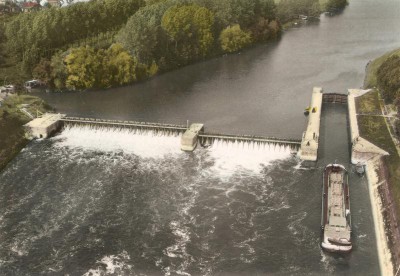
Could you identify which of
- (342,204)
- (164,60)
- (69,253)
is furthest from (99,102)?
(342,204)

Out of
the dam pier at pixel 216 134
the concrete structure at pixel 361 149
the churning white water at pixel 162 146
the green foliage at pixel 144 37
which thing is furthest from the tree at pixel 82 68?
the concrete structure at pixel 361 149

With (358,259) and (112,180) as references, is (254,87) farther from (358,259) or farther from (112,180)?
(358,259)

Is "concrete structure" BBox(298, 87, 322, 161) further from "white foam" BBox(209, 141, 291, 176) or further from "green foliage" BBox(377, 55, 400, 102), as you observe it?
"green foliage" BBox(377, 55, 400, 102)

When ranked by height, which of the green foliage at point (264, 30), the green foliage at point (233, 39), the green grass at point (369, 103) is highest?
the green foliage at point (264, 30)

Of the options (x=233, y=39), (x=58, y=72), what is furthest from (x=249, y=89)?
(x=58, y=72)

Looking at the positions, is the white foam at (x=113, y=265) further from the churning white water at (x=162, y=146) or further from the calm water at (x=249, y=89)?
the calm water at (x=249, y=89)

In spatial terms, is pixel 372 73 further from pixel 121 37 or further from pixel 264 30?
pixel 121 37

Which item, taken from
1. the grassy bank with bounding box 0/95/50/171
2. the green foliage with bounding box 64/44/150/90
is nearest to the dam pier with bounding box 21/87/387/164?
the grassy bank with bounding box 0/95/50/171

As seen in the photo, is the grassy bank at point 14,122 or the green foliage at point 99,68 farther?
the green foliage at point 99,68
